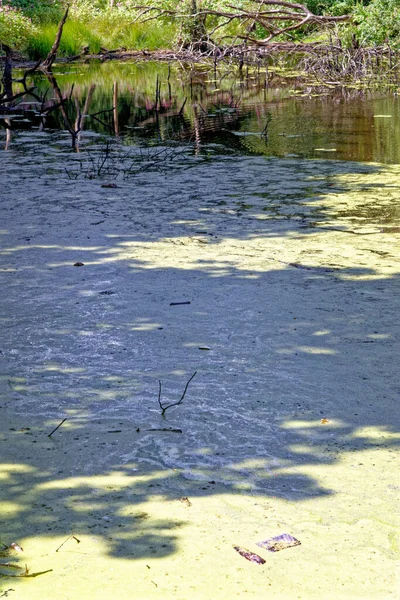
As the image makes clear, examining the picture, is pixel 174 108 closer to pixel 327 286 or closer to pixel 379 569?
pixel 327 286

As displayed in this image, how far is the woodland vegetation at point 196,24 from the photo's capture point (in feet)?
51.7

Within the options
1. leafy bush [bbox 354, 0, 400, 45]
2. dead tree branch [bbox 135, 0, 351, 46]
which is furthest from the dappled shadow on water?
dead tree branch [bbox 135, 0, 351, 46]

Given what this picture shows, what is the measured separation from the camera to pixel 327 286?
4.27 m

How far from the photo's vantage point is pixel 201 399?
3072mm

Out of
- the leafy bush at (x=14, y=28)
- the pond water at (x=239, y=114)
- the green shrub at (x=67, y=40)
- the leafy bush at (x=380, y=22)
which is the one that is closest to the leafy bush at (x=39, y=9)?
the green shrub at (x=67, y=40)

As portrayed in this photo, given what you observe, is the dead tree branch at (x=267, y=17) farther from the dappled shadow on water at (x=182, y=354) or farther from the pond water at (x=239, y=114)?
the dappled shadow on water at (x=182, y=354)

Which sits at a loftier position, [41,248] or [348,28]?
[348,28]

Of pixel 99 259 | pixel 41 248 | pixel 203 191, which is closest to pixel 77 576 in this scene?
pixel 99 259

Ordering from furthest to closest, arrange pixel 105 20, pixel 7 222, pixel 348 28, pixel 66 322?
pixel 105 20 → pixel 348 28 → pixel 7 222 → pixel 66 322

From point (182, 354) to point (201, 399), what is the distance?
442mm

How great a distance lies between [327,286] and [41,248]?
5.79ft

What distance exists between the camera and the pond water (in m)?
8.65

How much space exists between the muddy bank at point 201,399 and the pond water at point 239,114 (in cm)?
188

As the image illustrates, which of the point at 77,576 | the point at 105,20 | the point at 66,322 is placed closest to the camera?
the point at 77,576
